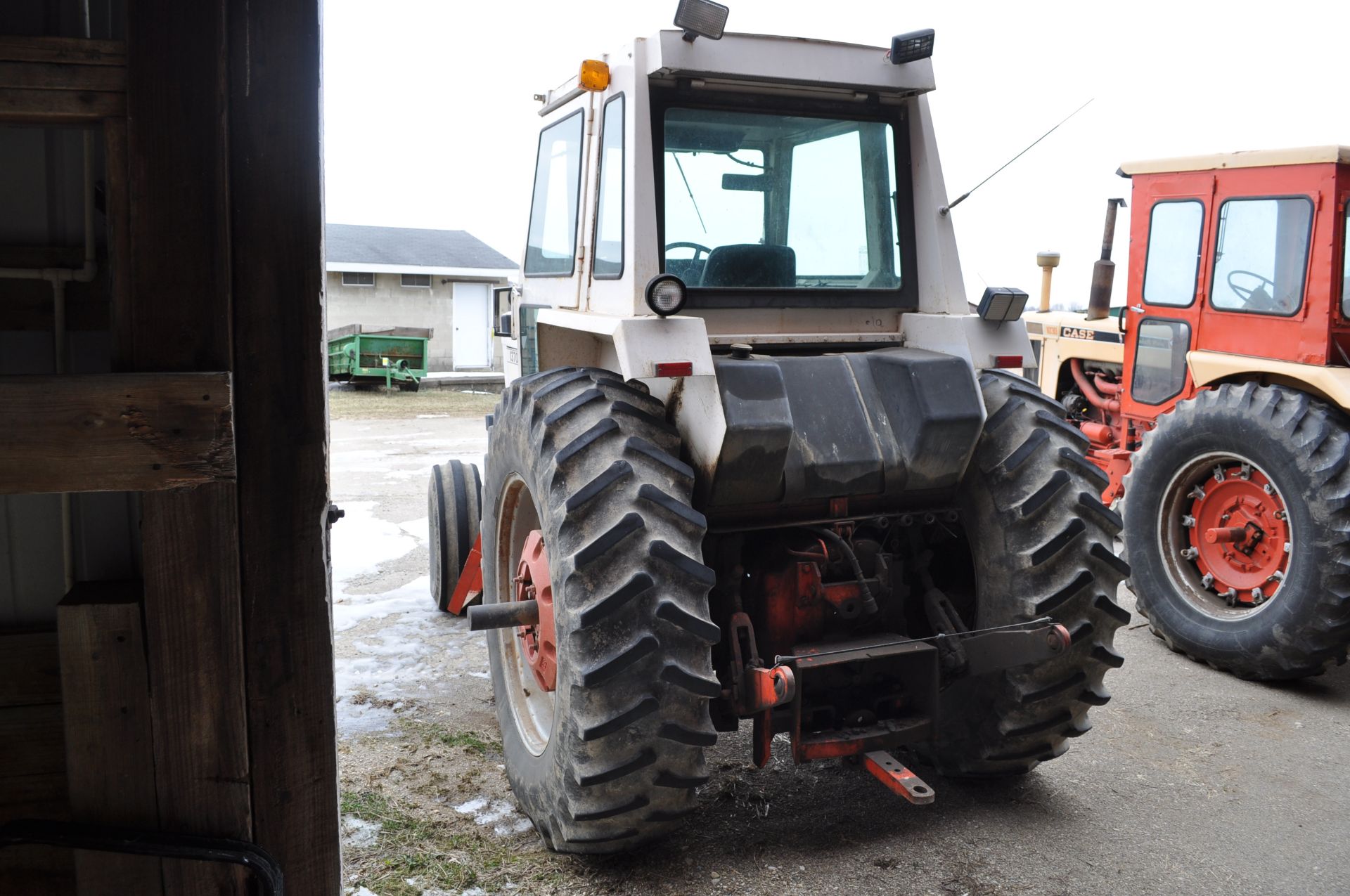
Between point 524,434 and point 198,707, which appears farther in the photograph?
point 524,434

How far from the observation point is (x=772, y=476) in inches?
131

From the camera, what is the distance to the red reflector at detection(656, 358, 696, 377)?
3232 mm

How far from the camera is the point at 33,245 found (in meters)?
1.97

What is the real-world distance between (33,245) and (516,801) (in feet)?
8.32

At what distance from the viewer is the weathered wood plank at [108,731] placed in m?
1.62

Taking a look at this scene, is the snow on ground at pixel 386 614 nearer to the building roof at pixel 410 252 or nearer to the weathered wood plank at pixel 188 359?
the weathered wood plank at pixel 188 359

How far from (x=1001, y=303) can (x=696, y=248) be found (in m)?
1.13

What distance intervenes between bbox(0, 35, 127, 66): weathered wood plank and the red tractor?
5.25m

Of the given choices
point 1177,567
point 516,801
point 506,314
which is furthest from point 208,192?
point 1177,567

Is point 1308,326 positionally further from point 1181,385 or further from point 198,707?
point 198,707

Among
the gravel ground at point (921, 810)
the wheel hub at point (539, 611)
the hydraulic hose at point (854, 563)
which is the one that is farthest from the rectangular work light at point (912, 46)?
the gravel ground at point (921, 810)

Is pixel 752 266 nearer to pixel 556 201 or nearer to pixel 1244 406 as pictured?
pixel 556 201

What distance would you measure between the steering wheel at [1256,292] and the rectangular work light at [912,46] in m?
3.11

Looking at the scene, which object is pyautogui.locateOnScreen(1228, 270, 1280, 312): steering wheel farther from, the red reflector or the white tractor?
the red reflector
